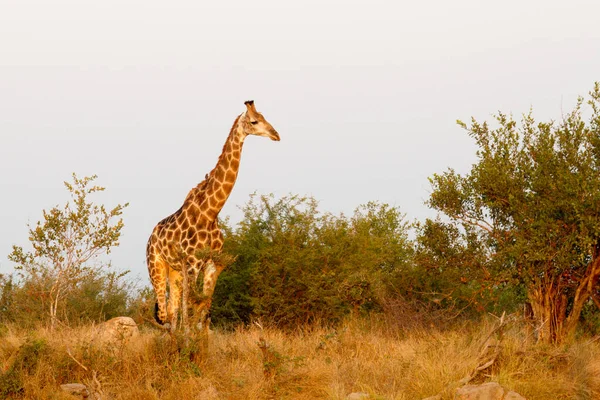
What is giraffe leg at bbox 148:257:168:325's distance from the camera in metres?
14.1

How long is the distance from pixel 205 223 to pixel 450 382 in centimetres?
580

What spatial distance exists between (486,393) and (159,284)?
23.0ft

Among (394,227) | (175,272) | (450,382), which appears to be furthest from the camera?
(394,227)

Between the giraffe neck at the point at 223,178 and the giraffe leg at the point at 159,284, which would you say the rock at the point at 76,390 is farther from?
the giraffe neck at the point at 223,178

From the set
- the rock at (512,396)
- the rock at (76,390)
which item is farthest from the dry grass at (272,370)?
the rock at (512,396)

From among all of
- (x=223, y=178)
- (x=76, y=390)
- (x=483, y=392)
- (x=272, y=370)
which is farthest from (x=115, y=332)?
(x=483, y=392)

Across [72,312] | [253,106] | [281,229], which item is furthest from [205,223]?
[72,312]

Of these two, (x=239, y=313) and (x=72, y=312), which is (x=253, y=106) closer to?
(x=239, y=313)

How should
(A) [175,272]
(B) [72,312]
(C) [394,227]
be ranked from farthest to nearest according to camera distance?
(C) [394,227]
(B) [72,312]
(A) [175,272]

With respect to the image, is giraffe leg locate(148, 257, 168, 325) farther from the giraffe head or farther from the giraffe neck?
the giraffe head

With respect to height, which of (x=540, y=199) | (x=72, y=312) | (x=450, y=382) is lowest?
(x=450, y=382)

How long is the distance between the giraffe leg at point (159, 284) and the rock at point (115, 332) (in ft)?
1.95

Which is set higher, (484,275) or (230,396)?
(484,275)

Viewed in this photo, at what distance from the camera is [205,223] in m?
14.0
